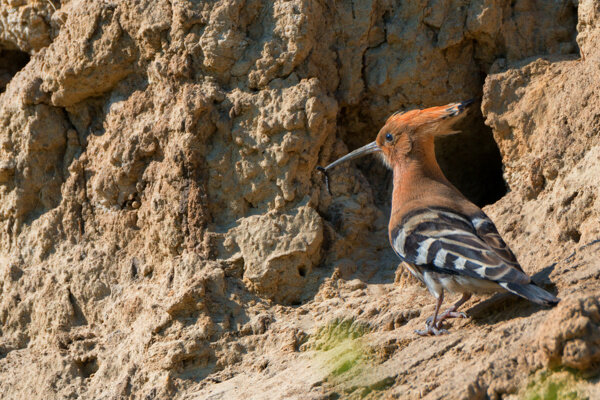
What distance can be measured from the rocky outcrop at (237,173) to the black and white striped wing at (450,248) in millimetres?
329

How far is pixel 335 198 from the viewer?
15.0 feet

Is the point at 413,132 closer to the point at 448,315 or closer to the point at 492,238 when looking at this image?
the point at 492,238

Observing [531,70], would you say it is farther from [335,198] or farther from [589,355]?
[589,355]

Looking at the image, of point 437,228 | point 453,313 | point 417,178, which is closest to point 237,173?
point 417,178

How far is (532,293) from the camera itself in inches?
114

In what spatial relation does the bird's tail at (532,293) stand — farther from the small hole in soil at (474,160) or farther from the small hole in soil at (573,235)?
the small hole in soil at (474,160)

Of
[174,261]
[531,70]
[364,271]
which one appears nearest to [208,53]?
[174,261]

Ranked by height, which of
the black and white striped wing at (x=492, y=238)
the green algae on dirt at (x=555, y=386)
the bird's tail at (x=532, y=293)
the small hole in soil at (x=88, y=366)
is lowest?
the green algae on dirt at (x=555, y=386)

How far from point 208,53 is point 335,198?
3.69 feet

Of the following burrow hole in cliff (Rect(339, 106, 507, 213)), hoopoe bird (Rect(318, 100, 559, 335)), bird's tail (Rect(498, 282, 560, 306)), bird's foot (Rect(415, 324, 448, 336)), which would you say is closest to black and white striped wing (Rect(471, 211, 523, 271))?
hoopoe bird (Rect(318, 100, 559, 335))

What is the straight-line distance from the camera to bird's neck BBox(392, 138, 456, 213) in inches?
161

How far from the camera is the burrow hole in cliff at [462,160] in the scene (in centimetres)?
494

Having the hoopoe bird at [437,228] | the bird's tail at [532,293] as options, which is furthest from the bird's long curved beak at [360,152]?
the bird's tail at [532,293]

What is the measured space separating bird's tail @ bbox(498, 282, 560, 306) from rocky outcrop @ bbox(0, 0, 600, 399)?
2.06ft
